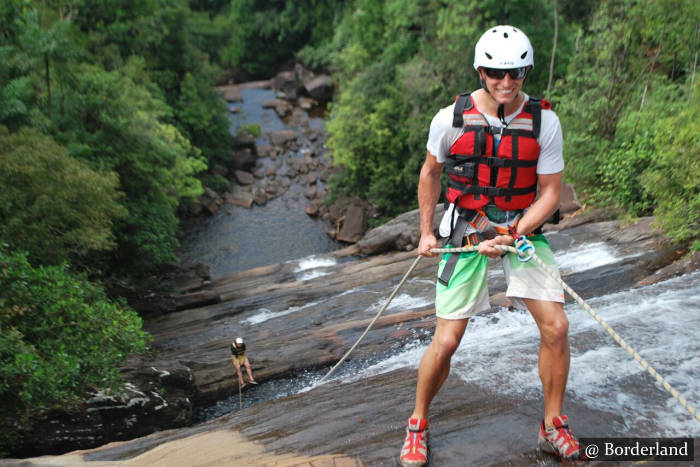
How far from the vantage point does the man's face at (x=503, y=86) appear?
3.64 meters

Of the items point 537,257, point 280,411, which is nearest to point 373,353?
point 280,411

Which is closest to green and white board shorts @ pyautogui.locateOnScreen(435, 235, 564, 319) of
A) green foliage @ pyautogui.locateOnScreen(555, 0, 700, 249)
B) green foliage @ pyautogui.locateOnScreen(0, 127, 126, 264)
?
green foliage @ pyautogui.locateOnScreen(0, 127, 126, 264)

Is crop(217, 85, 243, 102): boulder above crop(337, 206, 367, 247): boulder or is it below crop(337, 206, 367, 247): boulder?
above

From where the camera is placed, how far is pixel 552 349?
12.4 ft

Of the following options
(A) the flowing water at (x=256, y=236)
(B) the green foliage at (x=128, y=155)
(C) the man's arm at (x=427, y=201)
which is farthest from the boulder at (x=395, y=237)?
(C) the man's arm at (x=427, y=201)

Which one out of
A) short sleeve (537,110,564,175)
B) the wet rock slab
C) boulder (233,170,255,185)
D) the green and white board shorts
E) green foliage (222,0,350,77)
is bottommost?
boulder (233,170,255,185)

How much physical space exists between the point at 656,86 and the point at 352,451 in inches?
528

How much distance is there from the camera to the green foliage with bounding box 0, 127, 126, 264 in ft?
33.2

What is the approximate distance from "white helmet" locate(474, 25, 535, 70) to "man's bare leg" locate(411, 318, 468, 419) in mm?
1675

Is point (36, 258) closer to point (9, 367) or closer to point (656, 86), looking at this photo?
point (9, 367)

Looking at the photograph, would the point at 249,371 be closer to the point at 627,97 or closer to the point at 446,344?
the point at 446,344

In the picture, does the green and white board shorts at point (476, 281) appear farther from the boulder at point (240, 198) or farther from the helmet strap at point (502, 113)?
the boulder at point (240, 198)

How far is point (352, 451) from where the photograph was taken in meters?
4.42

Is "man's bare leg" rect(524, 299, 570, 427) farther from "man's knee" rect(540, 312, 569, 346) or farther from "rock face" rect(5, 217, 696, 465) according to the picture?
"rock face" rect(5, 217, 696, 465)
